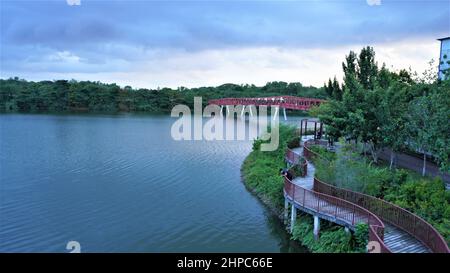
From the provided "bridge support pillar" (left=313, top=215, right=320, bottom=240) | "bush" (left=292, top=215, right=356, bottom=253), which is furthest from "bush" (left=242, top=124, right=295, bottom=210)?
"bridge support pillar" (left=313, top=215, right=320, bottom=240)

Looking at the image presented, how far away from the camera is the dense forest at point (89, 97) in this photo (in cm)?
9569

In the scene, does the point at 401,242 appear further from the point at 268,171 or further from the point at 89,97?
the point at 89,97

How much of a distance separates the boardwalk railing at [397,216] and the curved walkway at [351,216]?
0.78ft

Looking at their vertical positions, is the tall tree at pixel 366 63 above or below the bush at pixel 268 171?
above

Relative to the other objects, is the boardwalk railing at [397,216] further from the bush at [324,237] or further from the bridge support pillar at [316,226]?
the bridge support pillar at [316,226]

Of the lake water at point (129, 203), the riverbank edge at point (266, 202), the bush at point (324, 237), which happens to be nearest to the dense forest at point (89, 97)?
the lake water at point (129, 203)

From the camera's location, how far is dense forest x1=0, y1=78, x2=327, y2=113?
95.7 m

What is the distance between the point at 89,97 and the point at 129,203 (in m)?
90.1

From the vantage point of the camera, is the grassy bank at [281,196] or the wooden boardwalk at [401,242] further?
the grassy bank at [281,196]

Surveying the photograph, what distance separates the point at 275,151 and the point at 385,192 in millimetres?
15273

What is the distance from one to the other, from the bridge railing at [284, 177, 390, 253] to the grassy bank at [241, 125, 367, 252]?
55 centimetres
